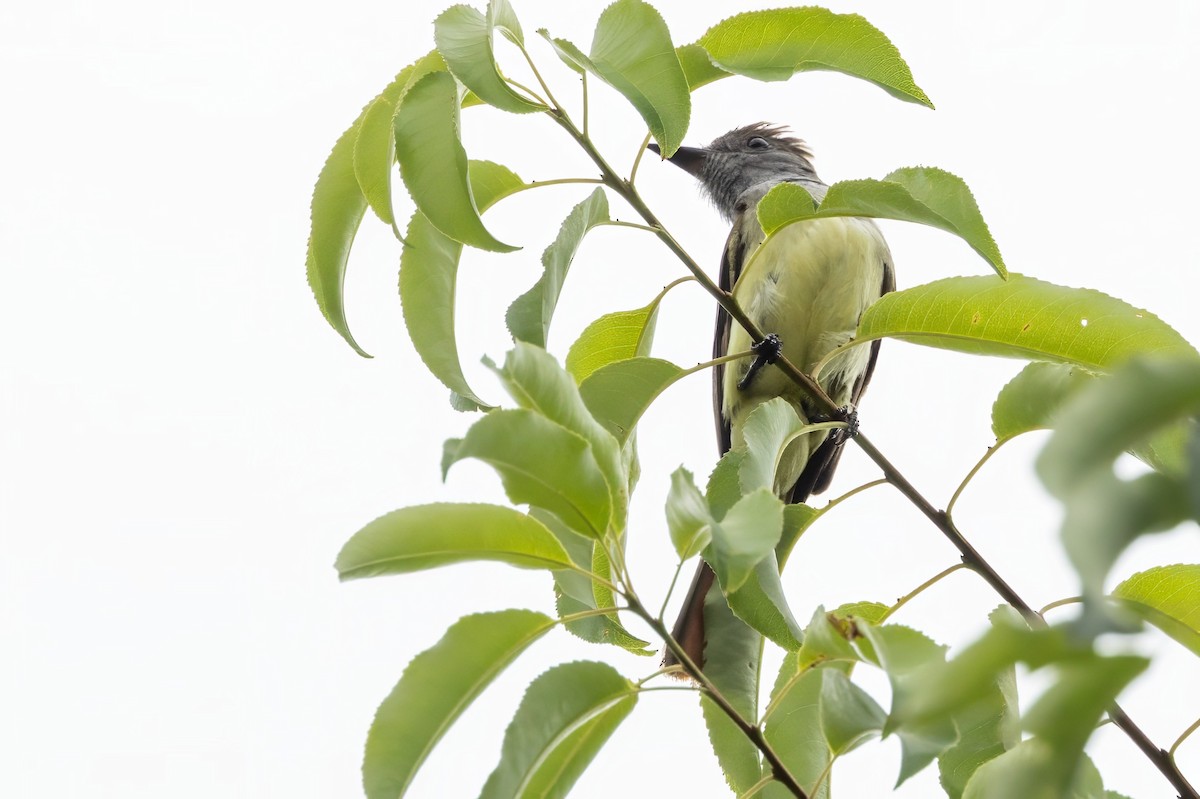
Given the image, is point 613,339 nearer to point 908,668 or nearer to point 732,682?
point 732,682

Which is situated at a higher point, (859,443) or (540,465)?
(540,465)

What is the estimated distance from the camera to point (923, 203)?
1.65 meters

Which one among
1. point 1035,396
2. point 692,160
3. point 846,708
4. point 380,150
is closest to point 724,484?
point 1035,396

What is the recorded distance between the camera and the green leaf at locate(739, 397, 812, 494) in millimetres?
1709

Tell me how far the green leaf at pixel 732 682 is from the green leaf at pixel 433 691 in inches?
15.9

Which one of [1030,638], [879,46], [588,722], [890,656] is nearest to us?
[1030,638]

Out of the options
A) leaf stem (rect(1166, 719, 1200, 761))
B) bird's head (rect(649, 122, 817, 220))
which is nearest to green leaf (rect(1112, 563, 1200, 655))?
leaf stem (rect(1166, 719, 1200, 761))

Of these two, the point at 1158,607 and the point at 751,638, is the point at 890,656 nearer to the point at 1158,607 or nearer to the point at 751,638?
the point at 1158,607

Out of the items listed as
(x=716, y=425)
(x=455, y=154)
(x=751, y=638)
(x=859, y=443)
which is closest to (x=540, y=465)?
(x=455, y=154)

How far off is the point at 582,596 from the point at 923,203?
0.71 meters

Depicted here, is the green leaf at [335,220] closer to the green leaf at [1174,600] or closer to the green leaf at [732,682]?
the green leaf at [732,682]

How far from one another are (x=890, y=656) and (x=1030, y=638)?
576 mm

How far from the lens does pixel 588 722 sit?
154 cm

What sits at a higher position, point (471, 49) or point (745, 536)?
point (471, 49)
